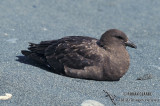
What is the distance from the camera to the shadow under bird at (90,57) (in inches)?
231

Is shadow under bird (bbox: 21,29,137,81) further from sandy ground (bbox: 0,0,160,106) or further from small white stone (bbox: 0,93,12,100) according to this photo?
small white stone (bbox: 0,93,12,100)

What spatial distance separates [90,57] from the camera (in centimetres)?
596

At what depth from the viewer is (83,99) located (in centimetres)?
509

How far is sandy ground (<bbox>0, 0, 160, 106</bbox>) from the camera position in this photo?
516cm

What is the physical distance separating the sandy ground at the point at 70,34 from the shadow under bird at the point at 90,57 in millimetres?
143

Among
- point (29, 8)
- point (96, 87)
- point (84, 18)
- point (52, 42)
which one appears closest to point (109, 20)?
point (84, 18)

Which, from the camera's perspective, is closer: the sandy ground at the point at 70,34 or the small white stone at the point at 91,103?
the small white stone at the point at 91,103

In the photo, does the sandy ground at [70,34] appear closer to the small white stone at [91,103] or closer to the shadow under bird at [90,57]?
the small white stone at [91,103]

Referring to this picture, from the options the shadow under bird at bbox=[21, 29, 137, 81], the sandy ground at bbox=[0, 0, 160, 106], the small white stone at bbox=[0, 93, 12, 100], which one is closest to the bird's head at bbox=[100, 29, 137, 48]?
the shadow under bird at bbox=[21, 29, 137, 81]

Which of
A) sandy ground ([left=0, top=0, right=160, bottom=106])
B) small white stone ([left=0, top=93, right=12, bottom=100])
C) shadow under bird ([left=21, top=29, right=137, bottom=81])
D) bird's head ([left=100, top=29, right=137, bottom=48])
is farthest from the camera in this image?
bird's head ([left=100, top=29, right=137, bottom=48])

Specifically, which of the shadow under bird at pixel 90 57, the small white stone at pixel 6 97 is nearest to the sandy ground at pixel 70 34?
the small white stone at pixel 6 97

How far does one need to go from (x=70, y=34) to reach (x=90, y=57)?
2.48 metres

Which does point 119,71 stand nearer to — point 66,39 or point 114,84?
point 114,84

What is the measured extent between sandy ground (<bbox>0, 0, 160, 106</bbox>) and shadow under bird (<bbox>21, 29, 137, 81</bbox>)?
0.47 ft
